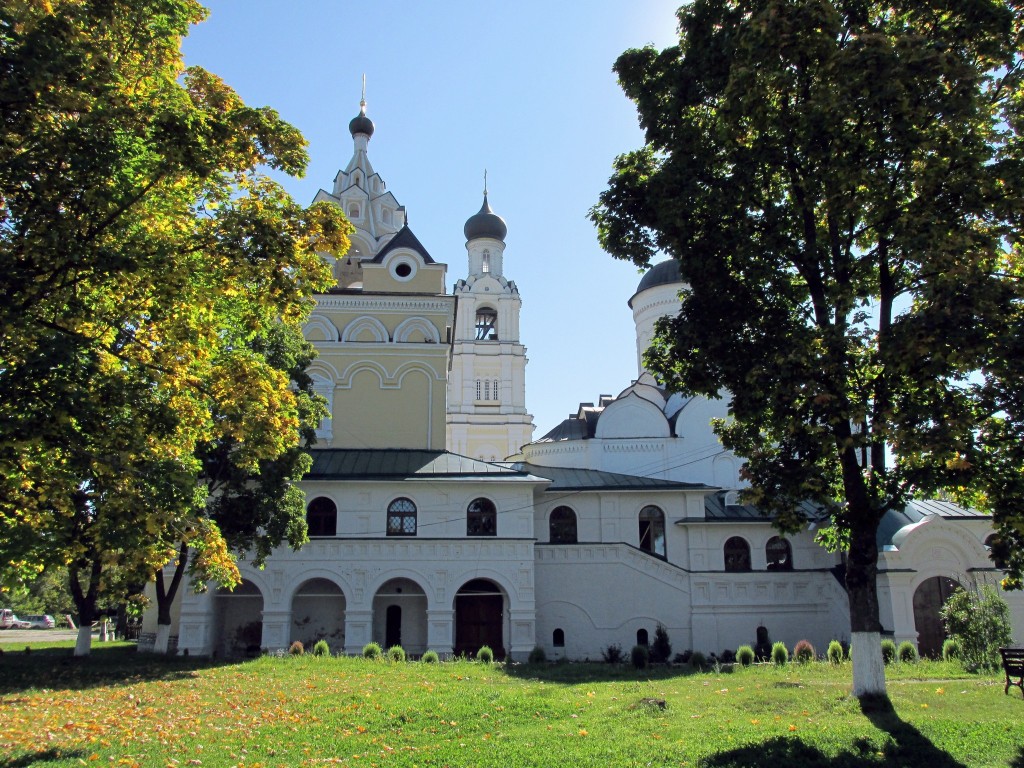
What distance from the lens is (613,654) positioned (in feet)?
71.4

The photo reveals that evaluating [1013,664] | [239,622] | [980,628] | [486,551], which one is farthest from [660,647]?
[1013,664]

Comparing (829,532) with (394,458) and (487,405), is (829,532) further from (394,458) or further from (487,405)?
(487,405)

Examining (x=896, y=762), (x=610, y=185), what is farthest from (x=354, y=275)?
(x=896, y=762)

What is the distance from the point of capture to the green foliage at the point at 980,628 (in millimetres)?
15188

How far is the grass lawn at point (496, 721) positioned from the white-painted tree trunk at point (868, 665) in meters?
0.29

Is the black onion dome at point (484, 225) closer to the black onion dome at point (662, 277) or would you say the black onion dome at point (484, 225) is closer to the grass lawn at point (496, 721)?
the black onion dome at point (662, 277)

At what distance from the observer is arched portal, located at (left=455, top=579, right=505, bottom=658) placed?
75.0ft

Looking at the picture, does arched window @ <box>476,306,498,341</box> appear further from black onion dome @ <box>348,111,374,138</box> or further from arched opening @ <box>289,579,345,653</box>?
arched opening @ <box>289,579,345,653</box>

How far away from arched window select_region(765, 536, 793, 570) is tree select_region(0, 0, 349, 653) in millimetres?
20043

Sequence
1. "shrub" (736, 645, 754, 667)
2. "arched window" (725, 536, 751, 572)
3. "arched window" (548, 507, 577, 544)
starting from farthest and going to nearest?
"arched window" (725, 536, 751, 572)
"arched window" (548, 507, 577, 544)
"shrub" (736, 645, 754, 667)

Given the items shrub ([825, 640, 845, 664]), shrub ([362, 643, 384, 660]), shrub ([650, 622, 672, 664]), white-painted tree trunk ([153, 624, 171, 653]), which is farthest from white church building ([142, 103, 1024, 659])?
shrub ([825, 640, 845, 664])

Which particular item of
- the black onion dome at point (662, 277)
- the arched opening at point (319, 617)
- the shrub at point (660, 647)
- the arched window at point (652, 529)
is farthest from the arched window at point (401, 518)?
the black onion dome at point (662, 277)

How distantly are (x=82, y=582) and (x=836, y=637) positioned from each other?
21.0m

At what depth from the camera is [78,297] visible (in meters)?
7.34
